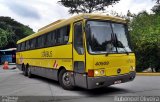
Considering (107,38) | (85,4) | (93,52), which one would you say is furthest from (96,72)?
(85,4)

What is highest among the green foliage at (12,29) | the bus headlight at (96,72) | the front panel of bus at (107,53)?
the green foliage at (12,29)

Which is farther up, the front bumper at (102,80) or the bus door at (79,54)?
the bus door at (79,54)

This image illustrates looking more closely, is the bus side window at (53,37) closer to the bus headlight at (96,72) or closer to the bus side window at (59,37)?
the bus side window at (59,37)

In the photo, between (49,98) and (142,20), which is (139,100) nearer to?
(49,98)

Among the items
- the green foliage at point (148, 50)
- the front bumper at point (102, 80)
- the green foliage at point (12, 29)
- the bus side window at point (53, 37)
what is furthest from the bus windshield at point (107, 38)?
the green foliage at point (12, 29)

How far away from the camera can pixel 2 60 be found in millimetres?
46969

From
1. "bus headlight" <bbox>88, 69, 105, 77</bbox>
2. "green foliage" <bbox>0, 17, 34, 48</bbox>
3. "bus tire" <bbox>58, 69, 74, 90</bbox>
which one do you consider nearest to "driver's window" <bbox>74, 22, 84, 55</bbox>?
"bus headlight" <bbox>88, 69, 105, 77</bbox>

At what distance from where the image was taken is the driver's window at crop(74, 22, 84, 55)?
34.9 ft

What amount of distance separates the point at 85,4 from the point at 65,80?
119ft

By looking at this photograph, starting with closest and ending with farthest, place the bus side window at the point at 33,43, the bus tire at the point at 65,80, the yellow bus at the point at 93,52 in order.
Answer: the yellow bus at the point at 93,52, the bus tire at the point at 65,80, the bus side window at the point at 33,43

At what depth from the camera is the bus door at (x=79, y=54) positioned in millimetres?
10416

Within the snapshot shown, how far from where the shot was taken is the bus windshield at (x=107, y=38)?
1035 cm

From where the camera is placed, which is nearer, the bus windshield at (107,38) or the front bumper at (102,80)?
the front bumper at (102,80)

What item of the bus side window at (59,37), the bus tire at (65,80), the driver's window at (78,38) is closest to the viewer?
the driver's window at (78,38)
